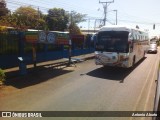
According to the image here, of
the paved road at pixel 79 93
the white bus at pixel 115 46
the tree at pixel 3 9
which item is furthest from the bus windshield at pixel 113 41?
the tree at pixel 3 9

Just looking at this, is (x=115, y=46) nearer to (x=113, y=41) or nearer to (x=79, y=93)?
(x=113, y=41)

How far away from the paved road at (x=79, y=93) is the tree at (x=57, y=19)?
46.7 metres

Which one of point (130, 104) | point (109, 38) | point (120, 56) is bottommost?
point (130, 104)

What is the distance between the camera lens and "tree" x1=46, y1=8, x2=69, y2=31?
61250 millimetres

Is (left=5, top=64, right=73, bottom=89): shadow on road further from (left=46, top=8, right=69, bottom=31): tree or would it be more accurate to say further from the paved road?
(left=46, top=8, right=69, bottom=31): tree

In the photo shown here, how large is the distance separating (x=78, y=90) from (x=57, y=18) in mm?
53277

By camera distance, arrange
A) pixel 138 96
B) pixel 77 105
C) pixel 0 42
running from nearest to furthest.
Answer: pixel 77 105, pixel 138 96, pixel 0 42

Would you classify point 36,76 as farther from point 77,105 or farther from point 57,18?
point 57,18

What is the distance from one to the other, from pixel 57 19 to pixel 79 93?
176 ft

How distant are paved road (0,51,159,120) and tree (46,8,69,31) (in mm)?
46663

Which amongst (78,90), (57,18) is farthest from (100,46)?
(57,18)

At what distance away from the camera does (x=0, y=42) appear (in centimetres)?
1611

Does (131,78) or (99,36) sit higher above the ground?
(99,36)

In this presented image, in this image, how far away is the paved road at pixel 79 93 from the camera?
9.26m
